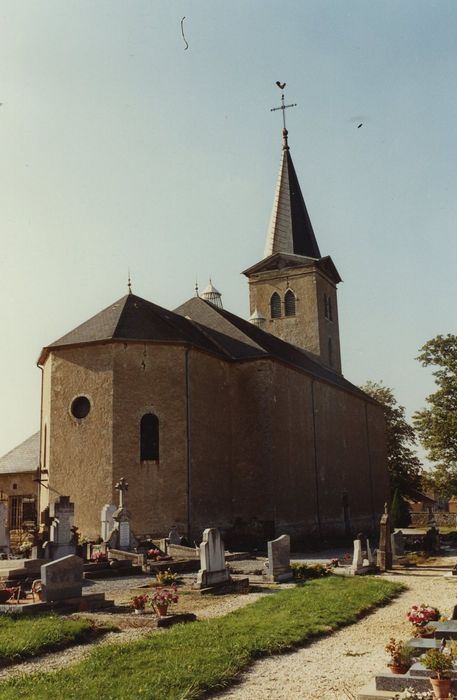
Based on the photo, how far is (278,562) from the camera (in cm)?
1512

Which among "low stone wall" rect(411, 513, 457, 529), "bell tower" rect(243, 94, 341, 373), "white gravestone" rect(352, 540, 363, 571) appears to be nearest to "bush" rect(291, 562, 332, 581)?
"white gravestone" rect(352, 540, 363, 571)

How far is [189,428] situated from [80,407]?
410 cm

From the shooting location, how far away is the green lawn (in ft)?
20.8

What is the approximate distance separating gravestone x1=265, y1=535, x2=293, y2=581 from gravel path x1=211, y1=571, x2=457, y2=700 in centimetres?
432

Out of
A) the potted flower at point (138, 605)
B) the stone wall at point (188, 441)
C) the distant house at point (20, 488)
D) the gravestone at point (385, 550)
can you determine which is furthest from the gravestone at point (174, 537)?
the potted flower at point (138, 605)

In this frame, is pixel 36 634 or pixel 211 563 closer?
pixel 36 634

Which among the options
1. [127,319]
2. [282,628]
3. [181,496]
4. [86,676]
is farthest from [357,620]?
[127,319]

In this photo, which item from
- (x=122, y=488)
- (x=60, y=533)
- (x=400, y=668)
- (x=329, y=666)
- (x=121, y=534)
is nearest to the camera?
(x=400, y=668)

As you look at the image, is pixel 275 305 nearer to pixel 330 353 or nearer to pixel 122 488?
pixel 330 353

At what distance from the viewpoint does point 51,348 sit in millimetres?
24766

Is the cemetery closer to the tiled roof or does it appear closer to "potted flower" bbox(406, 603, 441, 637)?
"potted flower" bbox(406, 603, 441, 637)

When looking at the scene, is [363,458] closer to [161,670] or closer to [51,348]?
[51,348]

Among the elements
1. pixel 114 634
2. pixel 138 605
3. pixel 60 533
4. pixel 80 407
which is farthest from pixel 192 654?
pixel 80 407

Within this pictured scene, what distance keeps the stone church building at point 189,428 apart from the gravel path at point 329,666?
1323 centimetres
